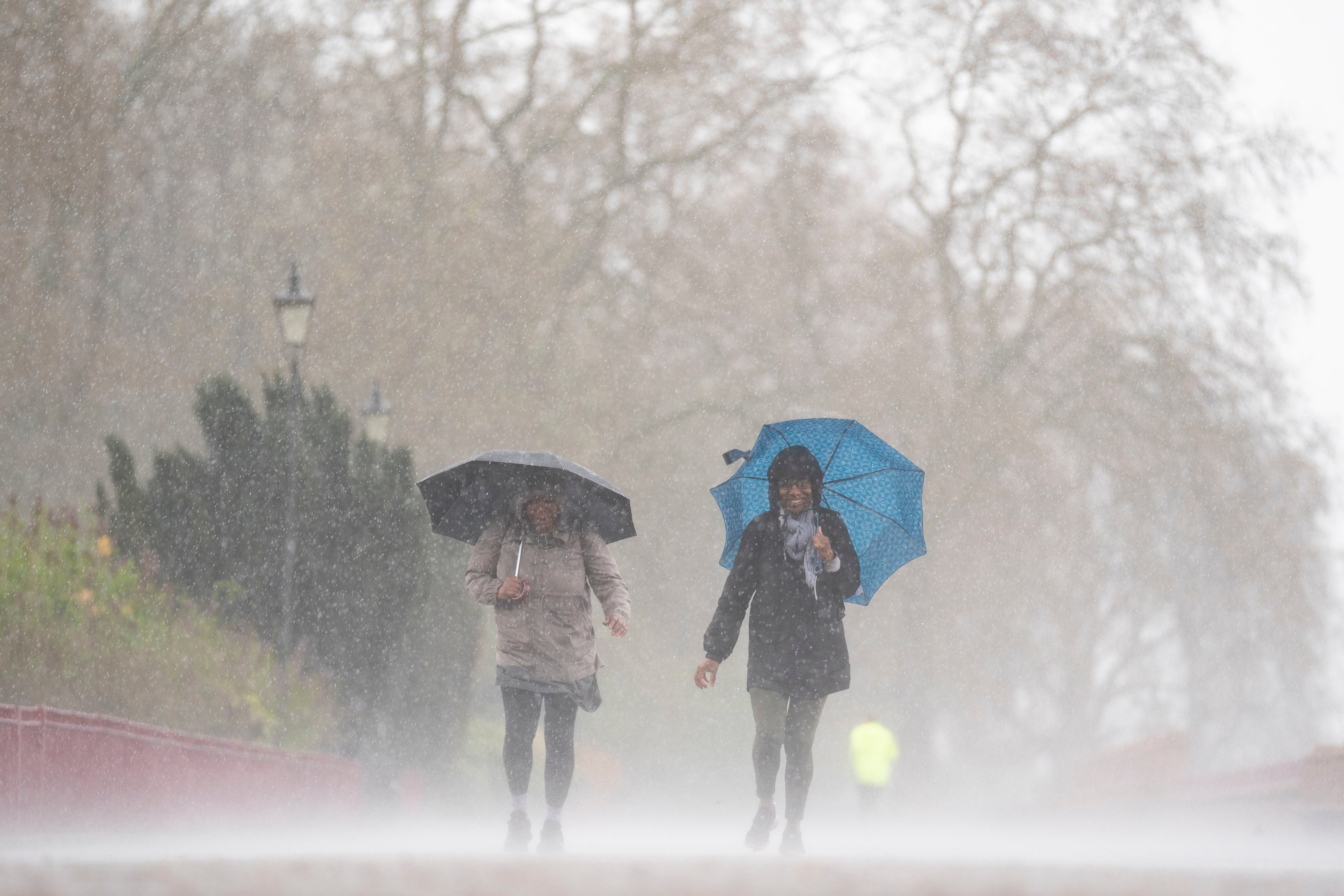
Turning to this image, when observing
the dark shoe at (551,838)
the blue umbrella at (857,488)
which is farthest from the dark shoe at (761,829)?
the blue umbrella at (857,488)

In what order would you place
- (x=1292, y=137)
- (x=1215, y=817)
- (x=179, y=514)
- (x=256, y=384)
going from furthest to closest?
(x=1292, y=137) → (x=256, y=384) → (x=1215, y=817) → (x=179, y=514)

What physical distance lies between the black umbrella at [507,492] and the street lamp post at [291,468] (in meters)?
5.66

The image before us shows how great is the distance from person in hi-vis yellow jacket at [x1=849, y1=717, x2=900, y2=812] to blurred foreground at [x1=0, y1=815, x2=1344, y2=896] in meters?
4.47

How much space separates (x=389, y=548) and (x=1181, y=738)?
12.7 metres

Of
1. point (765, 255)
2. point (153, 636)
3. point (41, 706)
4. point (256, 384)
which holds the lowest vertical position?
point (41, 706)

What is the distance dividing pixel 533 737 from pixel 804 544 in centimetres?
142

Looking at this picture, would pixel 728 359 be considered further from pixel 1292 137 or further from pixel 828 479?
pixel 828 479

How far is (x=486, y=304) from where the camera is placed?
86.2ft

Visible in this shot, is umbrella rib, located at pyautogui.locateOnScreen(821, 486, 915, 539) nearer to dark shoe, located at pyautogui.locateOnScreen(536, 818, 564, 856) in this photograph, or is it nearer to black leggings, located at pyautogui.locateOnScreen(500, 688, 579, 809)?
black leggings, located at pyautogui.locateOnScreen(500, 688, 579, 809)

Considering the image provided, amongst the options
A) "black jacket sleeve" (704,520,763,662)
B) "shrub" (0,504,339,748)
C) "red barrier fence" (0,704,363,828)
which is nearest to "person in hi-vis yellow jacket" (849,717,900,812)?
"shrub" (0,504,339,748)

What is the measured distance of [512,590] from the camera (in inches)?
299

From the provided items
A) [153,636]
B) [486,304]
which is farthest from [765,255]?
[153,636]

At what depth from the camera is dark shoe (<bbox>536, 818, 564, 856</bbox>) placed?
754cm

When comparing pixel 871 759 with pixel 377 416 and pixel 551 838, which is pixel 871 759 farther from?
pixel 551 838
